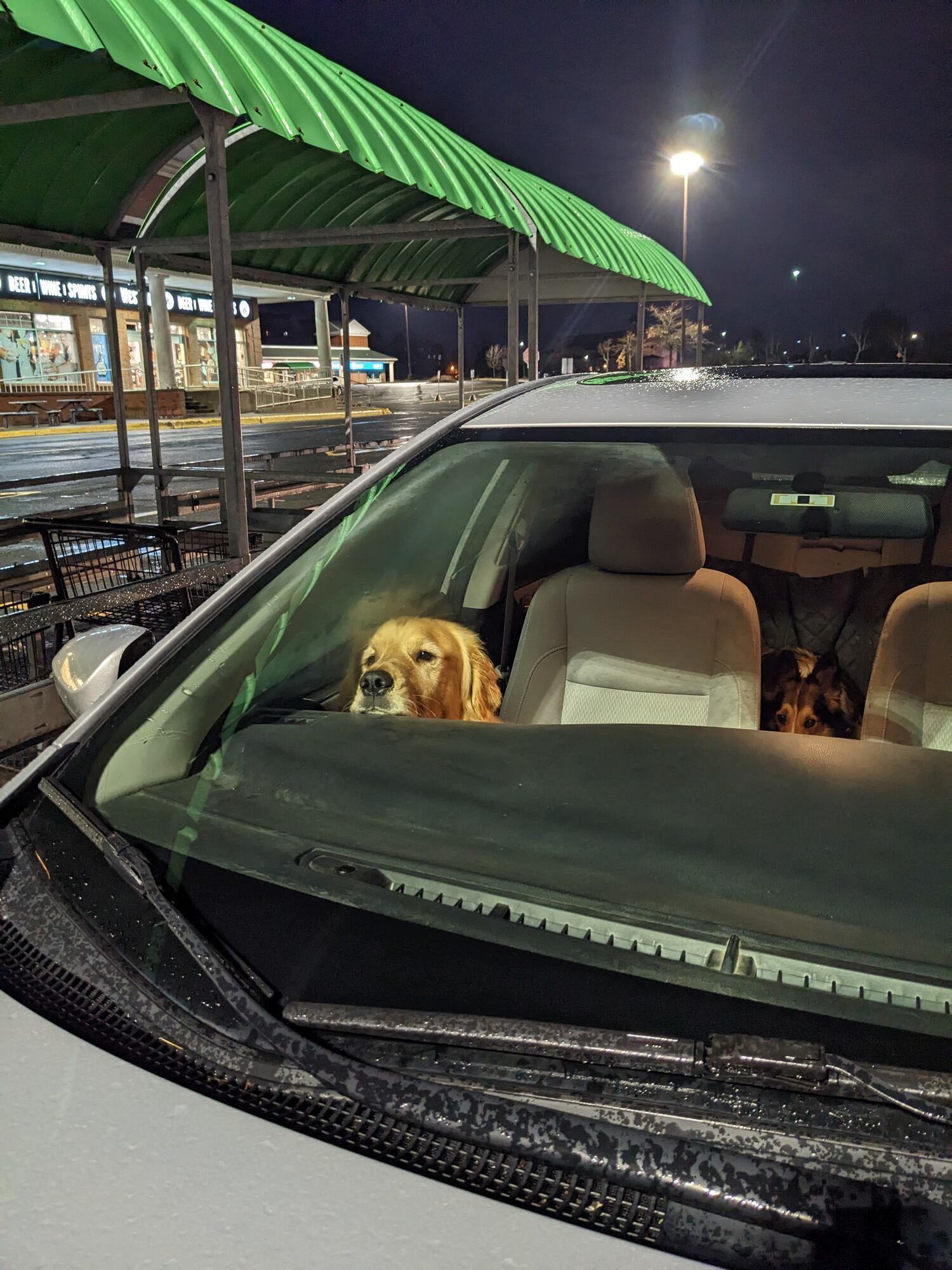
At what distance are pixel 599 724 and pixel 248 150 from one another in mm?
8357

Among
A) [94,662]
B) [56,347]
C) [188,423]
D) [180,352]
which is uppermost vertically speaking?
[56,347]

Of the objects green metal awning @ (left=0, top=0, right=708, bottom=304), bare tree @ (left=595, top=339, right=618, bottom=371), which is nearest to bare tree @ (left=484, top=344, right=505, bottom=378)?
bare tree @ (left=595, top=339, right=618, bottom=371)

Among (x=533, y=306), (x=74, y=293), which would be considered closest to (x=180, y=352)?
(x=74, y=293)

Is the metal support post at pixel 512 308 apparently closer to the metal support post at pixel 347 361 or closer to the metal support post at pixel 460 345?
the metal support post at pixel 347 361

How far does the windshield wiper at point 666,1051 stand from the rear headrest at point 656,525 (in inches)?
62.8

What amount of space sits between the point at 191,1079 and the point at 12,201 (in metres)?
8.33

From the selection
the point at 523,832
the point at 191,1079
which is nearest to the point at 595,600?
the point at 523,832

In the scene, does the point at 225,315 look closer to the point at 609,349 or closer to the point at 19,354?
the point at 19,354

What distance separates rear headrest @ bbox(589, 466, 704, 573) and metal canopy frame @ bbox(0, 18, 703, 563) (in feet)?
11.4

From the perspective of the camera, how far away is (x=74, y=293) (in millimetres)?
42375

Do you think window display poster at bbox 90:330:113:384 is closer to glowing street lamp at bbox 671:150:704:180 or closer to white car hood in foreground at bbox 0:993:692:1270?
glowing street lamp at bbox 671:150:704:180

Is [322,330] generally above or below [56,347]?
above

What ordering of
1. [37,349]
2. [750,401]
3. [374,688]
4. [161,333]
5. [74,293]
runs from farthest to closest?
[37,349], [74,293], [161,333], [374,688], [750,401]

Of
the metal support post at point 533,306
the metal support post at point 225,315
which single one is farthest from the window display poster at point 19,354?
the metal support post at point 225,315
